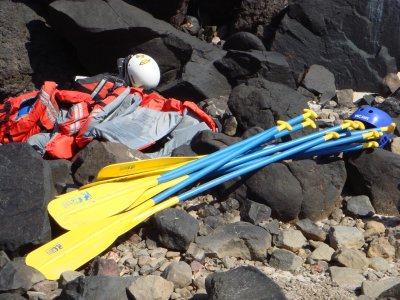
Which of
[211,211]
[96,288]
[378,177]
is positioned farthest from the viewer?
[378,177]

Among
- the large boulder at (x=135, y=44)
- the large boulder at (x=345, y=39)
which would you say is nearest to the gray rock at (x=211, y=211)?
the large boulder at (x=135, y=44)

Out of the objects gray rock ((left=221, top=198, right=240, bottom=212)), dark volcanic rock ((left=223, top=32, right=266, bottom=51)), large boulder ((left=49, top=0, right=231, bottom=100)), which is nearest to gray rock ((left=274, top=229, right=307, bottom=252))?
gray rock ((left=221, top=198, right=240, bottom=212))

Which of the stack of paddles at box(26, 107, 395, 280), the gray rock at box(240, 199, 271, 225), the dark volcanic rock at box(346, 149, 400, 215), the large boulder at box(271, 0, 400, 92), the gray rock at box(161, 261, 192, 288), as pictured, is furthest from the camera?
the large boulder at box(271, 0, 400, 92)

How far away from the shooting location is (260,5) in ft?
24.6

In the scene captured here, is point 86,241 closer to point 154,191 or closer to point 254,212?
point 154,191

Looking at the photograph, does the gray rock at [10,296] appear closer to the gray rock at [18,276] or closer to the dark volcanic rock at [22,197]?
the gray rock at [18,276]

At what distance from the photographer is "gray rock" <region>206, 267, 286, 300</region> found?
9.89ft

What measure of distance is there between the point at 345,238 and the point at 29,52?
12.4 ft

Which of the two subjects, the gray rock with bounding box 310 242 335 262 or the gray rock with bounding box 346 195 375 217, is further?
the gray rock with bounding box 346 195 375 217

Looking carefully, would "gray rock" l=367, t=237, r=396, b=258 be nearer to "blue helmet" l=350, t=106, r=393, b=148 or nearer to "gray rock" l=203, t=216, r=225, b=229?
"gray rock" l=203, t=216, r=225, b=229

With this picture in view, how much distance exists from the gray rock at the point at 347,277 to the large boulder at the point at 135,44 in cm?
279

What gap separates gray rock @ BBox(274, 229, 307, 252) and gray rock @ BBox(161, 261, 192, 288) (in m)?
0.63

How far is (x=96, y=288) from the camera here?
3312 millimetres

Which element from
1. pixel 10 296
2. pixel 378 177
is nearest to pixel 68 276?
pixel 10 296
